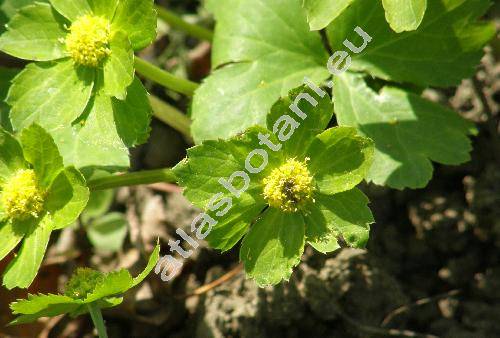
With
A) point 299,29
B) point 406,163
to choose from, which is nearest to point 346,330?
point 406,163

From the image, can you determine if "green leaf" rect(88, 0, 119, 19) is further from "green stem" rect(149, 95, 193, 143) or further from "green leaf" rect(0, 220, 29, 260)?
"green leaf" rect(0, 220, 29, 260)

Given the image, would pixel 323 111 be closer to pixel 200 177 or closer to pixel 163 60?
pixel 200 177

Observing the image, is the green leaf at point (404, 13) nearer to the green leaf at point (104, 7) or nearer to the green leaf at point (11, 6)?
the green leaf at point (104, 7)

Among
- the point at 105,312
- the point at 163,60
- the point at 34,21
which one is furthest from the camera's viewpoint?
the point at 163,60

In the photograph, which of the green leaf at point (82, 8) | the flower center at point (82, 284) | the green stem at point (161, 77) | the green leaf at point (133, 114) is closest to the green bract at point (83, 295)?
the flower center at point (82, 284)

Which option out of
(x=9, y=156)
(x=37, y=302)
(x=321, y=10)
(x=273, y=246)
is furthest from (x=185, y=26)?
(x=37, y=302)

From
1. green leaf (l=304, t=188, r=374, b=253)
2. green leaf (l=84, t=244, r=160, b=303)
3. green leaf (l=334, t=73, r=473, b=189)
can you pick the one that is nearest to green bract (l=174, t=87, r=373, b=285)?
green leaf (l=304, t=188, r=374, b=253)
